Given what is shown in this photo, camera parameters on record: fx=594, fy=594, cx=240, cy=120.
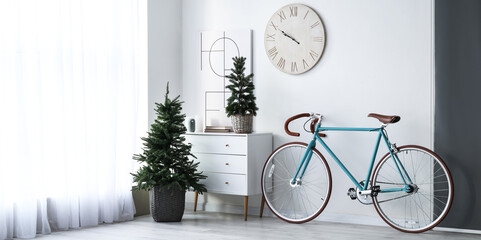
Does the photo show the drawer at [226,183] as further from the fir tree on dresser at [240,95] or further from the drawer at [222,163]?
the fir tree on dresser at [240,95]

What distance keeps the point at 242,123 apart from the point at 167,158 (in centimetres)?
70

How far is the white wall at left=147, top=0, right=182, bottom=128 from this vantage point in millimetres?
5262

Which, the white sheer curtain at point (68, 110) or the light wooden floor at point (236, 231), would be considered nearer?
the white sheer curtain at point (68, 110)

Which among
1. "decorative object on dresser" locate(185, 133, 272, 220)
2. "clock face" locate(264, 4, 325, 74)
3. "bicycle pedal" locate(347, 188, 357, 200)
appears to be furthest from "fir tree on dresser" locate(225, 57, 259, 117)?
"bicycle pedal" locate(347, 188, 357, 200)

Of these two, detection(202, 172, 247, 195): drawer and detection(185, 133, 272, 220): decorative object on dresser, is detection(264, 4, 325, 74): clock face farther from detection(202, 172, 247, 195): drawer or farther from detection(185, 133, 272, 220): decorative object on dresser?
detection(202, 172, 247, 195): drawer

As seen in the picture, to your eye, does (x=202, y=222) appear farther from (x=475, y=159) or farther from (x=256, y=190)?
(x=475, y=159)

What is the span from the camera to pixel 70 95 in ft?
14.6

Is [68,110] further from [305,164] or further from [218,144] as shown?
[305,164]

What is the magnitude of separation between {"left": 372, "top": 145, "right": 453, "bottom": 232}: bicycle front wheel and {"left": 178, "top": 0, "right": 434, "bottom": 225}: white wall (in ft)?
0.42

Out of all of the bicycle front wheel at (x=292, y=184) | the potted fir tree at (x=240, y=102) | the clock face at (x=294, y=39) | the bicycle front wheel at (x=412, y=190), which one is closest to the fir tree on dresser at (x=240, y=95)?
the potted fir tree at (x=240, y=102)

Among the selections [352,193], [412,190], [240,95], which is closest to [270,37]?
[240,95]

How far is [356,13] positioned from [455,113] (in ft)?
3.63

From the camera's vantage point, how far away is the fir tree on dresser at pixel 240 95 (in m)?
4.92

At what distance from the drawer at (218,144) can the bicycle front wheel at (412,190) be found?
1.10 meters
